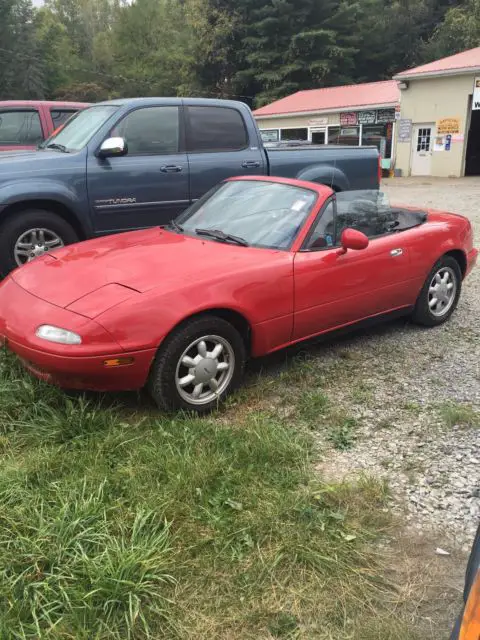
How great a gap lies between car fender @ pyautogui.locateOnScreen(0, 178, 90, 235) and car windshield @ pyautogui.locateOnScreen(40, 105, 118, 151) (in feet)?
1.95

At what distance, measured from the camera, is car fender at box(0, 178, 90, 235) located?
5273mm

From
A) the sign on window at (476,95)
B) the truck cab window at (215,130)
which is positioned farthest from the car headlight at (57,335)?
the sign on window at (476,95)

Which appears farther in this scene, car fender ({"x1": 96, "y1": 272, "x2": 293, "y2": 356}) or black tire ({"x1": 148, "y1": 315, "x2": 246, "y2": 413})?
black tire ({"x1": 148, "y1": 315, "x2": 246, "y2": 413})

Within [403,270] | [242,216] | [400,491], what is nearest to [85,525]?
[400,491]

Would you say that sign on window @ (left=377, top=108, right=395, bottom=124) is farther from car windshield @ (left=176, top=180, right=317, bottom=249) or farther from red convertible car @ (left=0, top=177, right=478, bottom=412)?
car windshield @ (left=176, top=180, right=317, bottom=249)

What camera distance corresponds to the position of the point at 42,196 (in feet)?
17.7

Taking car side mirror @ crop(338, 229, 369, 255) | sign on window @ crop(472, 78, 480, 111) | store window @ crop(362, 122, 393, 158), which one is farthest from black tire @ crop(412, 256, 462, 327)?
store window @ crop(362, 122, 393, 158)

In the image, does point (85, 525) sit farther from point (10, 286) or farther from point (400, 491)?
point (10, 286)

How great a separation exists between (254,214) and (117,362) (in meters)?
1.77

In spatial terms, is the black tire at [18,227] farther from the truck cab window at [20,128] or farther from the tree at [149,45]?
the tree at [149,45]

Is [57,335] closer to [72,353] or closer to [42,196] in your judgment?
[72,353]

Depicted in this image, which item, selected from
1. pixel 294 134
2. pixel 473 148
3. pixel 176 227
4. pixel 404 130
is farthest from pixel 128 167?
pixel 294 134

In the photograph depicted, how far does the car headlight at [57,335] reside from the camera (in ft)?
10.4

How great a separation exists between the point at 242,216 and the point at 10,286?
1741mm
